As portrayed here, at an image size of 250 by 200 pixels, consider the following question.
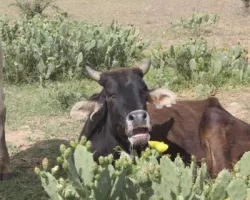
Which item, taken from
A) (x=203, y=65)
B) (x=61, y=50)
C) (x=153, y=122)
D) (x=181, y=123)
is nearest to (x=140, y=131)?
(x=153, y=122)

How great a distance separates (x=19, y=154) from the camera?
666 centimetres

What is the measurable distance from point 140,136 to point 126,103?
1.05 feet

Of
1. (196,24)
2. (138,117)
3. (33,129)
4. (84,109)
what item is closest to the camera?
(138,117)

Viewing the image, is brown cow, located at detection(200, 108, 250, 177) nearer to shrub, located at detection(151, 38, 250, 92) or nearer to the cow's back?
the cow's back

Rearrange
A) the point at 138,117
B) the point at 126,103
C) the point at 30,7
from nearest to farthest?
1. the point at 138,117
2. the point at 126,103
3. the point at 30,7

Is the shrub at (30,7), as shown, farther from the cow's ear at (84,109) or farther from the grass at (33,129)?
the cow's ear at (84,109)

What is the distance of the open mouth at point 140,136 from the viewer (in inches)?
186

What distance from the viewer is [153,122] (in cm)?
568

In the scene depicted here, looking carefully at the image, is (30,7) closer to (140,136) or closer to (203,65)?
(203,65)

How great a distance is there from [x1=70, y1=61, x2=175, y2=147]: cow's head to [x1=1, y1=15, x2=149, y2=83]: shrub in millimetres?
4178

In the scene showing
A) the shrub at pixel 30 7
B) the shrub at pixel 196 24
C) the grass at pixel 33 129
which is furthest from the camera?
the shrub at pixel 30 7

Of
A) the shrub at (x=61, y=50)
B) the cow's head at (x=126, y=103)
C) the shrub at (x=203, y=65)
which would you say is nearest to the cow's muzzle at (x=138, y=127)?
the cow's head at (x=126, y=103)

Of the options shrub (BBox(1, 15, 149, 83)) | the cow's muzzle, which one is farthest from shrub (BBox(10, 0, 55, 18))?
the cow's muzzle

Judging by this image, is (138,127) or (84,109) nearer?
(138,127)
